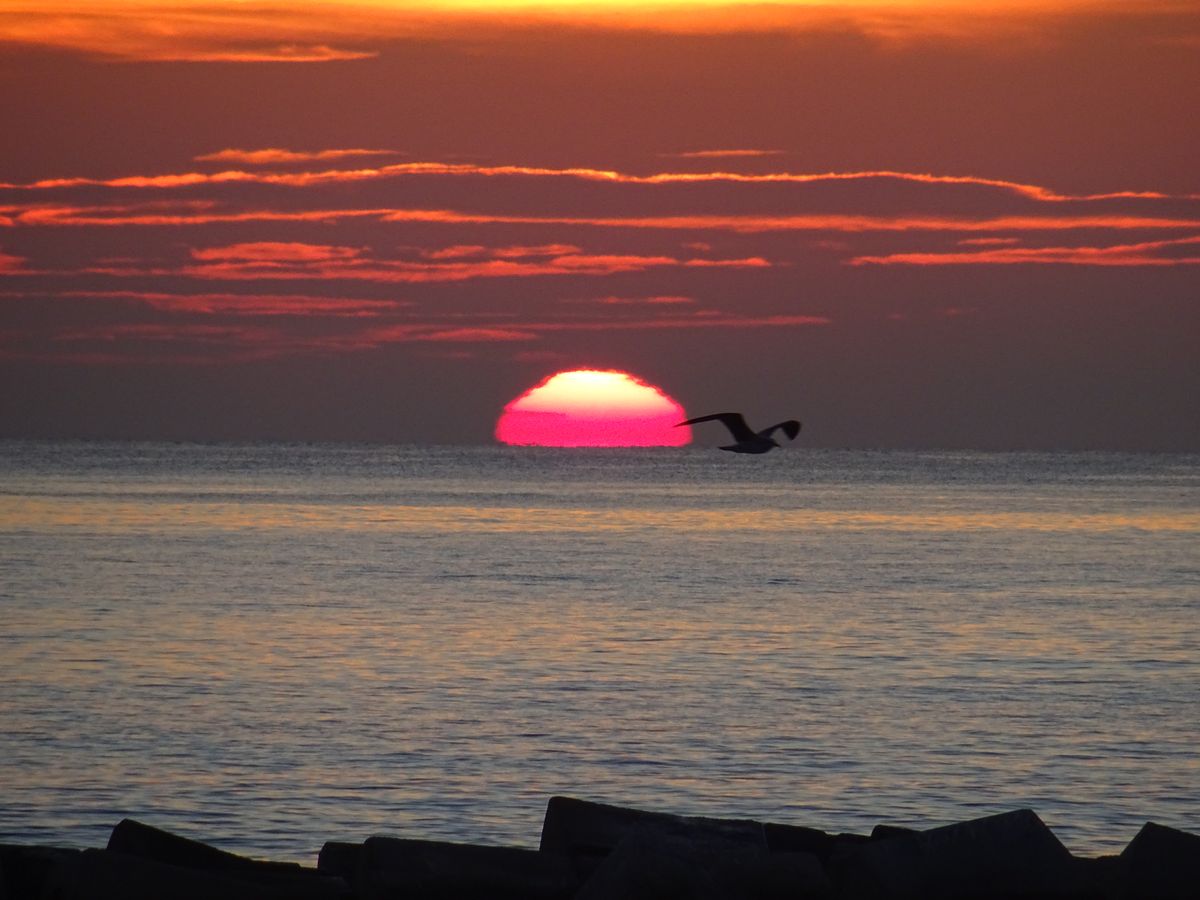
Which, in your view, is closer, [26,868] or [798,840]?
[26,868]

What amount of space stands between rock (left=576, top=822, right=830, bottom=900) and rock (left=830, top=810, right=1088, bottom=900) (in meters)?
0.31

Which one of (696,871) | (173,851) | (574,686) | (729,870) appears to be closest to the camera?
(696,871)

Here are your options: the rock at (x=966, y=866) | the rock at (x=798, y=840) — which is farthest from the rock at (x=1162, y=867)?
the rock at (x=798, y=840)

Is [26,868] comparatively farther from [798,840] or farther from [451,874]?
[798,840]

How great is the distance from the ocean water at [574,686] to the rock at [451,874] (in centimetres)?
388

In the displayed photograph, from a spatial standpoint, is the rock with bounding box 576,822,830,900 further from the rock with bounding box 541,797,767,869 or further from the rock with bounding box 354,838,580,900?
the rock with bounding box 354,838,580,900

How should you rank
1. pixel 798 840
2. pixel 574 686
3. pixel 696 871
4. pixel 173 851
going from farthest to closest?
pixel 574 686
pixel 798 840
pixel 173 851
pixel 696 871

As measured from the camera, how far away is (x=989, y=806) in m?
16.2

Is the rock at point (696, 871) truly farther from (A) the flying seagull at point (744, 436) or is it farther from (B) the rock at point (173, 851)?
(A) the flying seagull at point (744, 436)

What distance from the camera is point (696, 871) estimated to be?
33.4 feet

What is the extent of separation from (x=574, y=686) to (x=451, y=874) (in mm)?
13135

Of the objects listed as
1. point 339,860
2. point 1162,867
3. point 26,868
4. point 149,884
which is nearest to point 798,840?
point 1162,867

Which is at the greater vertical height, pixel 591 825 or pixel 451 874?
pixel 591 825

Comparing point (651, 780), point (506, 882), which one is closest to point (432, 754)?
point (651, 780)
